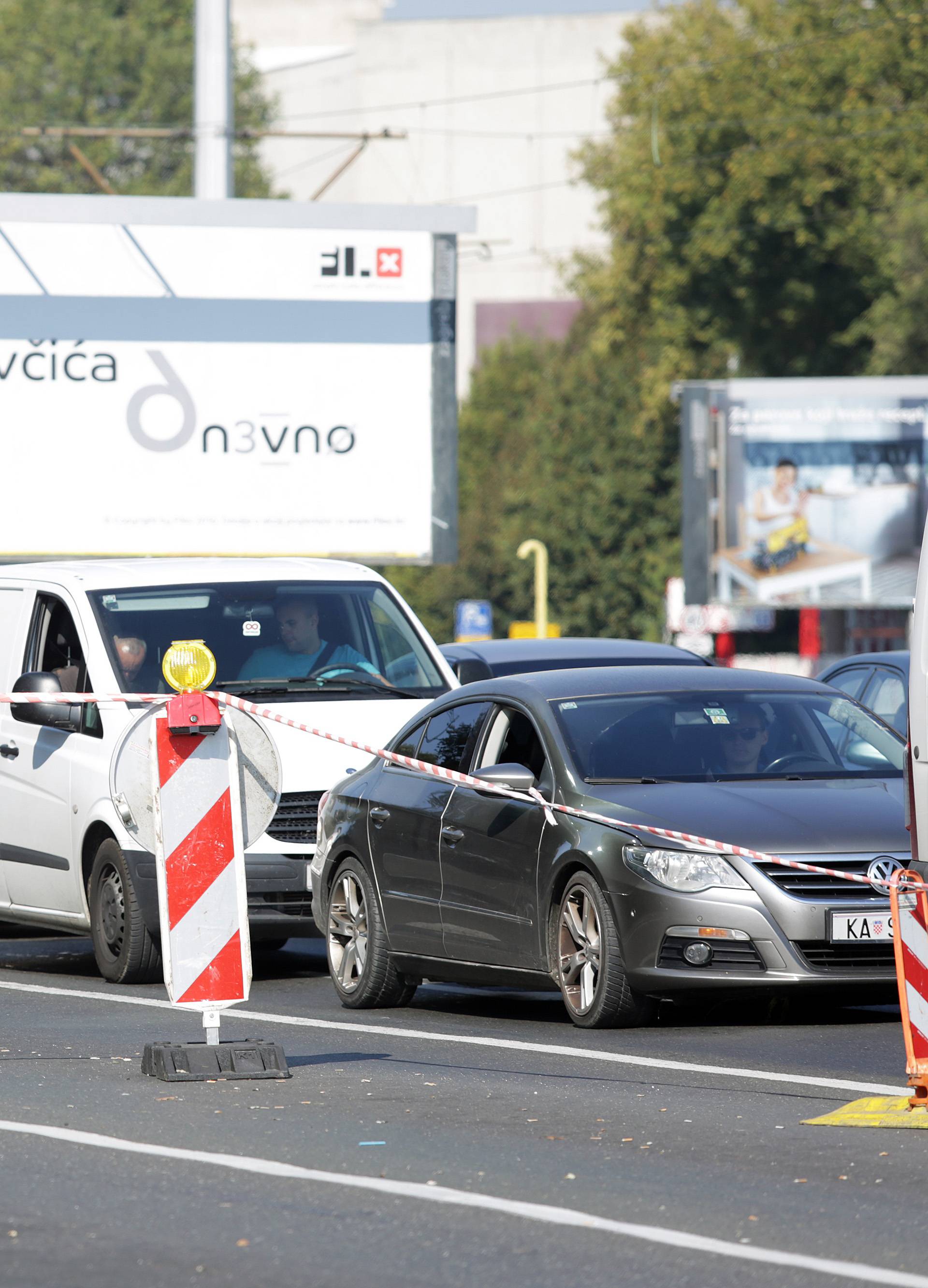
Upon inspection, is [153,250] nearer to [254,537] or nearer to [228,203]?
[228,203]

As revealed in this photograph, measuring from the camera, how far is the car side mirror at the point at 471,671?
548 inches

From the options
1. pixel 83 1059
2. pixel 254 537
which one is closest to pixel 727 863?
pixel 83 1059

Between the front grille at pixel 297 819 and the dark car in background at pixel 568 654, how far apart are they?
8.52 ft

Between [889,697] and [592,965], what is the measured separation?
5113mm

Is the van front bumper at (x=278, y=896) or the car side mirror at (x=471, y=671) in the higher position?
the car side mirror at (x=471, y=671)

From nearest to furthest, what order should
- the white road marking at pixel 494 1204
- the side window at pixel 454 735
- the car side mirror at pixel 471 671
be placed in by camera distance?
the white road marking at pixel 494 1204 → the side window at pixel 454 735 → the car side mirror at pixel 471 671

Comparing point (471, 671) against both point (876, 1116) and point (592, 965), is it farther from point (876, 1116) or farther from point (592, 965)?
point (876, 1116)

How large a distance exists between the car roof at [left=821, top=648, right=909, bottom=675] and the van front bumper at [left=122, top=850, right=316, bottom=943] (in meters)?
3.72

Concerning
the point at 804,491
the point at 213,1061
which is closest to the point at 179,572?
the point at 213,1061

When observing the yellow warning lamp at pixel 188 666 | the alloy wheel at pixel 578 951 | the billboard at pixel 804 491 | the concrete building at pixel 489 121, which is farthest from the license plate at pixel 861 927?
the concrete building at pixel 489 121

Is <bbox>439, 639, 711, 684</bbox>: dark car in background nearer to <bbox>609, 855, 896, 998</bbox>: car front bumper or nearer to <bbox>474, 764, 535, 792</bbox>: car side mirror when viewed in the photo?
<bbox>474, 764, 535, 792</bbox>: car side mirror

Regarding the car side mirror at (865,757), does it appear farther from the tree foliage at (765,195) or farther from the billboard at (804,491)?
the tree foliage at (765,195)

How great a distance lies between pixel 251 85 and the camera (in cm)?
7969

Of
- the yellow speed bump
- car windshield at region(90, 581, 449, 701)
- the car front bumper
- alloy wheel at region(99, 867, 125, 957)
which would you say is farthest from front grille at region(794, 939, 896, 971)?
car windshield at region(90, 581, 449, 701)
